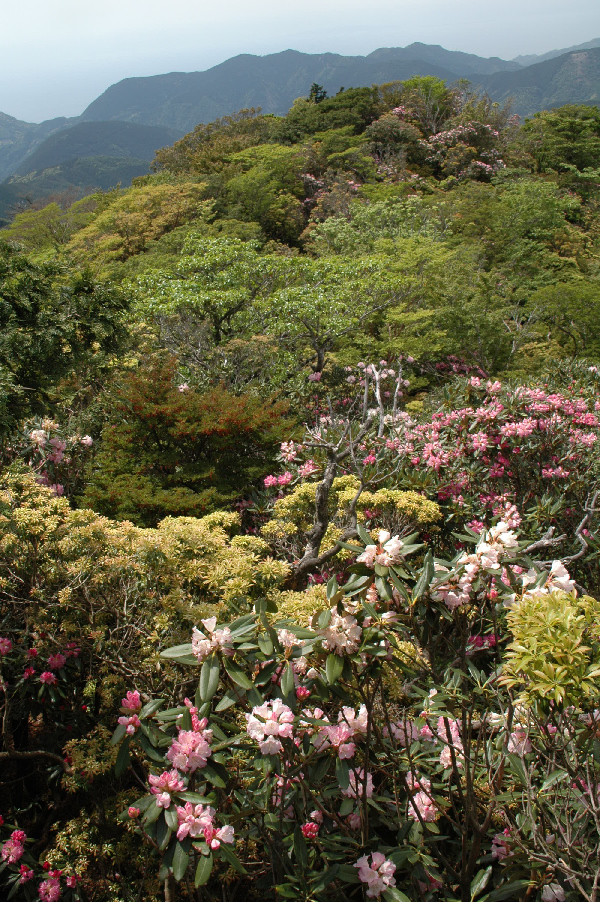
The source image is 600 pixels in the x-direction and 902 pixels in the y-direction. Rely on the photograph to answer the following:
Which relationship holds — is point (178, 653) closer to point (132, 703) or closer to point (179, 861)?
point (132, 703)

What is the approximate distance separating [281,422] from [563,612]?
155 inches

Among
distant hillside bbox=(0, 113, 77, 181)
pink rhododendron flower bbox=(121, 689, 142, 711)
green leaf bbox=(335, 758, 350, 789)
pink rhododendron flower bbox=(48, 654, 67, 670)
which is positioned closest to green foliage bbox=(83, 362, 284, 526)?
pink rhododendron flower bbox=(48, 654, 67, 670)

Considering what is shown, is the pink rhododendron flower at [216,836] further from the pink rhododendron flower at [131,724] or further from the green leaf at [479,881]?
the green leaf at [479,881]

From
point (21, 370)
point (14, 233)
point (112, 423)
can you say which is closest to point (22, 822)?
point (21, 370)

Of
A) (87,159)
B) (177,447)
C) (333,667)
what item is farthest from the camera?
(87,159)

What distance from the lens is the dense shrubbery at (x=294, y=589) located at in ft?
4.74

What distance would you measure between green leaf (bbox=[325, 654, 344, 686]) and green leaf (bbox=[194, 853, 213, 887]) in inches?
19.3

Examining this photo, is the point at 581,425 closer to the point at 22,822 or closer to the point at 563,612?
the point at 563,612

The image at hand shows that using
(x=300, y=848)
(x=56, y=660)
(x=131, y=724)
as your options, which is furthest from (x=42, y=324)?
(x=300, y=848)

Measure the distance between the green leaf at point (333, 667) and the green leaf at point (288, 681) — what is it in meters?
0.10

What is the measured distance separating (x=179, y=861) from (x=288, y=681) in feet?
1.54

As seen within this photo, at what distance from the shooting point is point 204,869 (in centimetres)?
125

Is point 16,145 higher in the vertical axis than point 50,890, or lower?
higher

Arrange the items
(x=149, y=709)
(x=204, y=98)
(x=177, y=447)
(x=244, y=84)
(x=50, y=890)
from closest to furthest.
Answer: (x=149, y=709) < (x=50, y=890) < (x=177, y=447) < (x=204, y=98) < (x=244, y=84)
